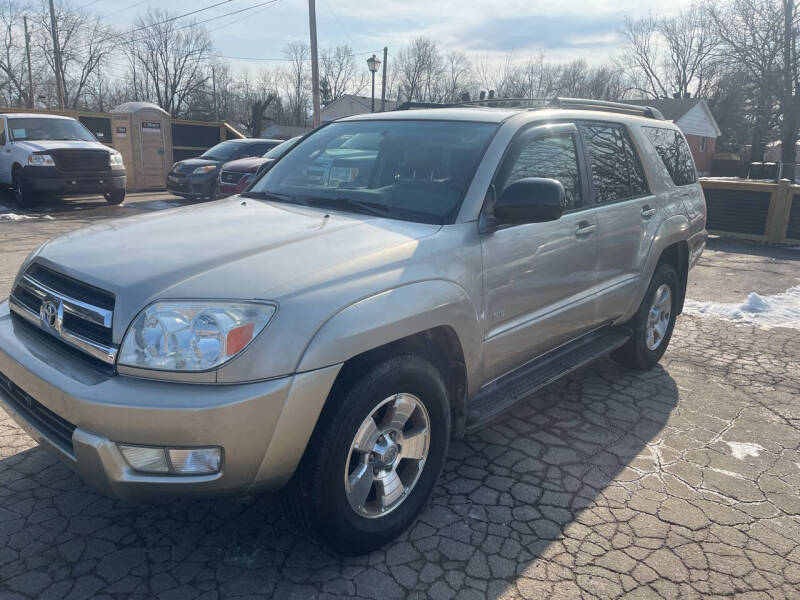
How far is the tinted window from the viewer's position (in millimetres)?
4758

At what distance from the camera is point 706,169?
4675 cm

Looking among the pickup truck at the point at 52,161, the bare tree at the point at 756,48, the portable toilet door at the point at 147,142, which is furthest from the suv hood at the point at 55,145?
the bare tree at the point at 756,48

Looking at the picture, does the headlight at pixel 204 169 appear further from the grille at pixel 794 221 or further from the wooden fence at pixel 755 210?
the grille at pixel 794 221

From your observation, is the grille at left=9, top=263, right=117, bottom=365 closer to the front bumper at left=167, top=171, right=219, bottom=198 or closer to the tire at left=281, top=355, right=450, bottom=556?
the tire at left=281, top=355, right=450, bottom=556

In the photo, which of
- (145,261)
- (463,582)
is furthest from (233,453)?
(463,582)

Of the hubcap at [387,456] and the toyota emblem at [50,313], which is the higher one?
the toyota emblem at [50,313]

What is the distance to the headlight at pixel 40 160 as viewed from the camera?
12.6m

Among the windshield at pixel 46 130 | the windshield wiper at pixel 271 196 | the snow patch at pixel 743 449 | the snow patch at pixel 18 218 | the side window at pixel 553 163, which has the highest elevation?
the windshield at pixel 46 130

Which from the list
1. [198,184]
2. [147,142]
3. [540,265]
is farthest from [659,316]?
[147,142]

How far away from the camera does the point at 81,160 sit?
1302cm

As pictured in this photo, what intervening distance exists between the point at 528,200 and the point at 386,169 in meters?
0.92

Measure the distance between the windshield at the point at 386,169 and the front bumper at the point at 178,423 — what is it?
1.18m

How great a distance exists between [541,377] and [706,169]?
49448mm

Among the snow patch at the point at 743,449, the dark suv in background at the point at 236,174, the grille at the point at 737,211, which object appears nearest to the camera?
the snow patch at the point at 743,449
